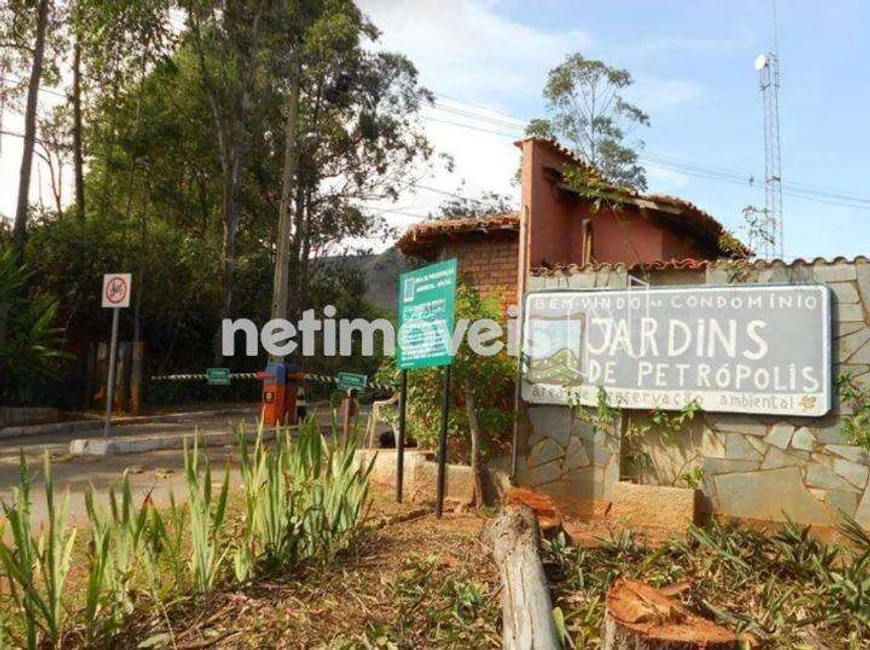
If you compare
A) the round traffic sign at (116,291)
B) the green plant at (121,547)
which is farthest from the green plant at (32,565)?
the round traffic sign at (116,291)

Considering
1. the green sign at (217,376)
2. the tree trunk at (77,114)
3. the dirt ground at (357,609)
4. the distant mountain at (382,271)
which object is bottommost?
the dirt ground at (357,609)

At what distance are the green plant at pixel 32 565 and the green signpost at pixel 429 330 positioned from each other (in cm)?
382

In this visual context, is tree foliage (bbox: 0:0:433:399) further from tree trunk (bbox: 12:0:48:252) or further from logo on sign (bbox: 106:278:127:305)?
logo on sign (bbox: 106:278:127:305)

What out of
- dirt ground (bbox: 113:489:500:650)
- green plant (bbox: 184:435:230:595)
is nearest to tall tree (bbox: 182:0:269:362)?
dirt ground (bbox: 113:489:500:650)

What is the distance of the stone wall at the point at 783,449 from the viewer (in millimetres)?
6031

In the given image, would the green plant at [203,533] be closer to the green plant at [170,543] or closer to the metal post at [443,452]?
the green plant at [170,543]

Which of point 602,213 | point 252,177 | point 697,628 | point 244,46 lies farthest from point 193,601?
point 252,177

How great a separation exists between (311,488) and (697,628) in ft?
8.36

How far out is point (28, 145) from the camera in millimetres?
15195

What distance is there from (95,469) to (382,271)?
2874cm

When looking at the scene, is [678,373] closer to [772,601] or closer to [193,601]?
[772,601]

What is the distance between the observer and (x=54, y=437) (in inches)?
493

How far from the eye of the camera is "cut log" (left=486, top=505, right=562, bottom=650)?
3.52 metres

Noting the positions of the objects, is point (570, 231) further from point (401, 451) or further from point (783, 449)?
point (783, 449)
